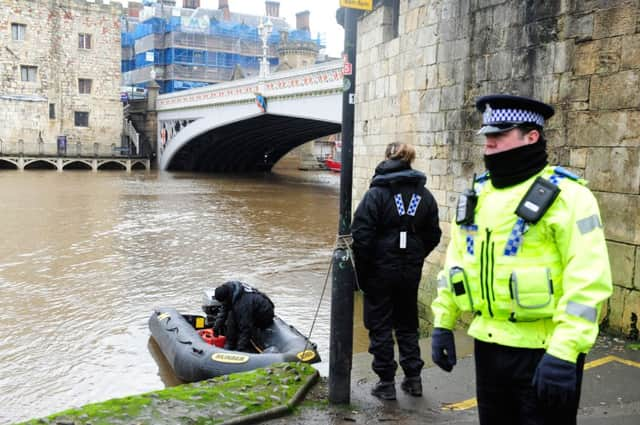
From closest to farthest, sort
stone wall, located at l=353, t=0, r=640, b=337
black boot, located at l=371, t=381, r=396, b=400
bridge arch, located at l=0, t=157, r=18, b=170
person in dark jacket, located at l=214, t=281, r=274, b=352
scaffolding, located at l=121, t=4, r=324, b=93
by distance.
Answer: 1. black boot, located at l=371, t=381, r=396, b=400
2. stone wall, located at l=353, t=0, r=640, b=337
3. person in dark jacket, located at l=214, t=281, r=274, b=352
4. bridge arch, located at l=0, t=157, r=18, b=170
5. scaffolding, located at l=121, t=4, r=324, b=93

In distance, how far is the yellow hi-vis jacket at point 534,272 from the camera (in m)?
2.15

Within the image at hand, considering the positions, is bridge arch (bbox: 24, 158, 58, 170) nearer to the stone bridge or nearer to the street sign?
the stone bridge

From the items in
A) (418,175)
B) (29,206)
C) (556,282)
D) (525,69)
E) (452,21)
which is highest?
(452,21)

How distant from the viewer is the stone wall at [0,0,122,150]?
1505 inches

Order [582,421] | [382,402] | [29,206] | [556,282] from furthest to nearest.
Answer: [29,206] < [382,402] < [582,421] < [556,282]

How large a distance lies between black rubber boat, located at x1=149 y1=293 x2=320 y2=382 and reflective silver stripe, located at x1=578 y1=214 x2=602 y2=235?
3.31m

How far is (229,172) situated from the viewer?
137 ft

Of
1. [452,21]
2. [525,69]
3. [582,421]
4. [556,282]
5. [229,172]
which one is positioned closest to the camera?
A: [556,282]

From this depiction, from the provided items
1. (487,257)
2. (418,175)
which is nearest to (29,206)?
(418,175)

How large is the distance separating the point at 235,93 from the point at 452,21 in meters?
20.9

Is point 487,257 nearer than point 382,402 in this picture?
Yes

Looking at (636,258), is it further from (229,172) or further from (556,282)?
(229,172)

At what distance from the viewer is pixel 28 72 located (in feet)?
128

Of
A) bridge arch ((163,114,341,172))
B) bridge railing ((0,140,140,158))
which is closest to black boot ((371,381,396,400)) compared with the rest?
bridge arch ((163,114,341,172))
